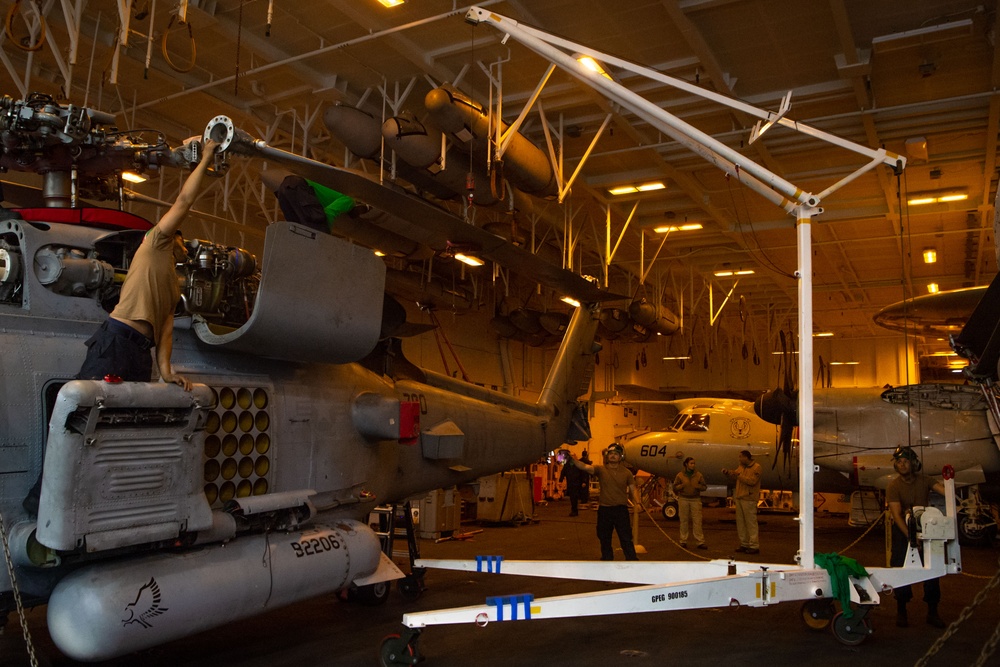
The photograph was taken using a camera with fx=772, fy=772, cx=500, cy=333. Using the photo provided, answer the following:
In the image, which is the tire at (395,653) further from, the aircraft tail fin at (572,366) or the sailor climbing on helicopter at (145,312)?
the aircraft tail fin at (572,366)

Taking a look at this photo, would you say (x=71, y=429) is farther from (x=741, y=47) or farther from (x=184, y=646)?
(x=741, y=47)

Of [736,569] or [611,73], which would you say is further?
[611,73]

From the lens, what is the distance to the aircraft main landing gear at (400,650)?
5.44 metres

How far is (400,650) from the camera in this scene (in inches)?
214

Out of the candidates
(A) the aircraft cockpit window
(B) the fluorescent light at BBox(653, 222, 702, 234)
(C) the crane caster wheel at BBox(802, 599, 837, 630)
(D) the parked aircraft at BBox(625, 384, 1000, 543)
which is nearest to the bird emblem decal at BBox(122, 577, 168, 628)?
(C) the crane caster wheel at BBox(802, 599, 837, 630)

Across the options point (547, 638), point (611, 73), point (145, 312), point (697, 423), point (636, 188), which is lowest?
point (547, 638)

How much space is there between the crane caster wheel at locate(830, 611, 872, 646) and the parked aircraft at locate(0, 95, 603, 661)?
3.89 meters

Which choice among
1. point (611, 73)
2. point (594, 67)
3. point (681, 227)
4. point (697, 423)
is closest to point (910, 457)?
point (594, 67)

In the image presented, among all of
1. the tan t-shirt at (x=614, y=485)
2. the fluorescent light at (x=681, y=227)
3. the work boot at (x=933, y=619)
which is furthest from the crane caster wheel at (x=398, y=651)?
the fluorescent light at (x=681, y=227)

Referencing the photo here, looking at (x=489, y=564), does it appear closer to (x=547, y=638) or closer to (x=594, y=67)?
(x=547, y=638)

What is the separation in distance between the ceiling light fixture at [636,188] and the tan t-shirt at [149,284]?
11.8 metres

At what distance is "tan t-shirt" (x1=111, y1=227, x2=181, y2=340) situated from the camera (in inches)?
184

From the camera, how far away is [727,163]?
23.0 feet

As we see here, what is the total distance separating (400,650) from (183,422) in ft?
7.25
